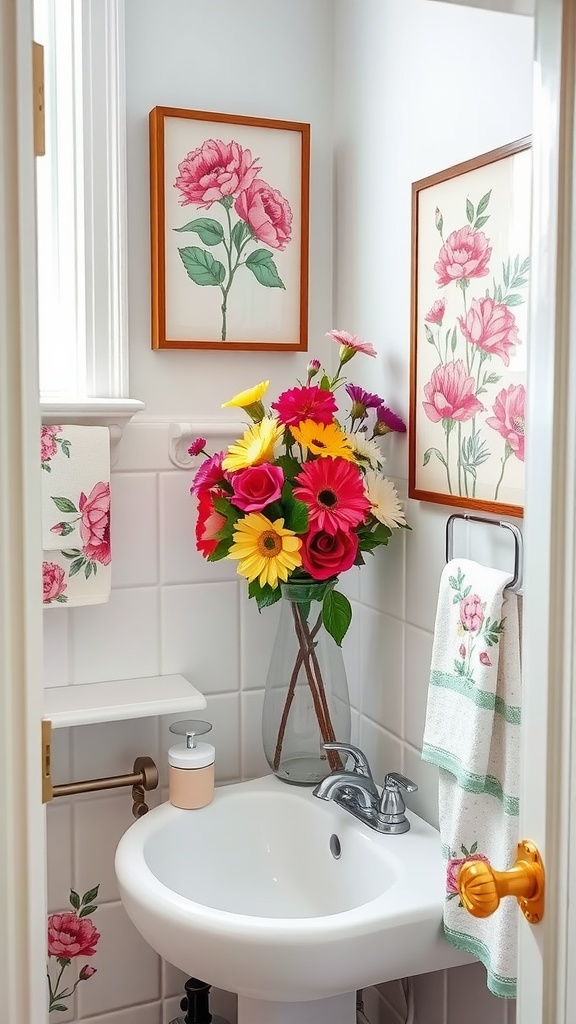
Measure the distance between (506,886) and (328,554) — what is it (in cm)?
71

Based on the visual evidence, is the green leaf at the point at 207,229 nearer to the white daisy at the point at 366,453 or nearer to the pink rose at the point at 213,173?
the pink rose at the point at 213,173

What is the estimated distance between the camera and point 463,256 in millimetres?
1391

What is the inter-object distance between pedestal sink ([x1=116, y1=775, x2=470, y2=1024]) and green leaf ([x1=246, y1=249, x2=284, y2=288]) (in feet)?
2.92

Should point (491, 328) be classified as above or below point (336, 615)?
above

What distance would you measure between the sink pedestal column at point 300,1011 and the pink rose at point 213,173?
1.29 metres

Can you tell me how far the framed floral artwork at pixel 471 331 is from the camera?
4.21 feet

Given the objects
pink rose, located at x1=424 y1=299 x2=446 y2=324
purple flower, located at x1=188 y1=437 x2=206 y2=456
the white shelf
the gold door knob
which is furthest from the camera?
purple flower, located at x1=188 y1=437 x2=206 y2=456

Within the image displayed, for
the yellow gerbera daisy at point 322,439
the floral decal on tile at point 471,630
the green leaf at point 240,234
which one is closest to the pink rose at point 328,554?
the yellow gerbera daisy at point 322,439

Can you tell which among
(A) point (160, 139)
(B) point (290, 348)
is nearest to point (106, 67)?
(A) point (160, 139)

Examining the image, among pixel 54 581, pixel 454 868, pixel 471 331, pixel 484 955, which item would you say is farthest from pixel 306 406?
pixel 484 955

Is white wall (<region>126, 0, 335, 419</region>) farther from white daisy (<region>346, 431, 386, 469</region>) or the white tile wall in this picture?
white daisy (<region>346, 431, 386, 469</region>)

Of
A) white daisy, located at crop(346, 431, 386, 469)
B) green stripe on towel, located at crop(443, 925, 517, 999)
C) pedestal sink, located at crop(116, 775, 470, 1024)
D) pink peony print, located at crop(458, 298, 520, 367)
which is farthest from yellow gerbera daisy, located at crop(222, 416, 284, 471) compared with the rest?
green stripe on towel, located at crop(443, 925, 517, 999)

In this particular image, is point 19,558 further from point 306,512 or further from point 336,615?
point 336,615

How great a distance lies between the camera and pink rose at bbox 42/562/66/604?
160 centimetres
